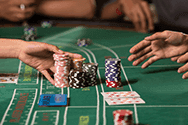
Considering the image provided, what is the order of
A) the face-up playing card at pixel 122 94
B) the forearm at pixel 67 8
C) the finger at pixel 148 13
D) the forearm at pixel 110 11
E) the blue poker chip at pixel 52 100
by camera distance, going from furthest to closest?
the forearm at pixel 110 11, the forearm at pixel 67 8, the finger at pixel 148 13, the face-up playing card at pixel 122 94, the blue poker chip at pixel 52 100

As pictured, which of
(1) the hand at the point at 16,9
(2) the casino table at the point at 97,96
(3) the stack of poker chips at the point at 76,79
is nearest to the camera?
(2) the casino table at the point at 97,96

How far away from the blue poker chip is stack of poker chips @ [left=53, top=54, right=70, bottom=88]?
0.27 m

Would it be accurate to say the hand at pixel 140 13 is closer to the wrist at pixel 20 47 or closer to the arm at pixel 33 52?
the arm at pixel 33 52

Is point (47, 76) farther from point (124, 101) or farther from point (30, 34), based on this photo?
point (30, 34)

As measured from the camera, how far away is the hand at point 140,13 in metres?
4.39

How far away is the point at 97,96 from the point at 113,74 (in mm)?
337

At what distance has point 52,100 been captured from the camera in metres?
1.92

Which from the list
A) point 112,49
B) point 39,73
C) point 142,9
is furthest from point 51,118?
point 142,9

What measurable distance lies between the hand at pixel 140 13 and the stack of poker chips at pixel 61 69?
2434 mm

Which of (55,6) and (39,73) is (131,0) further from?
(39,73)

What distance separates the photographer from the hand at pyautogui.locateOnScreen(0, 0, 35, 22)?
196 inches

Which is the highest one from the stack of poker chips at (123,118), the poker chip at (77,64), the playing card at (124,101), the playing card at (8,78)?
the poker chip at (77,64)

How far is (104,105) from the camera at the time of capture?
188 cm

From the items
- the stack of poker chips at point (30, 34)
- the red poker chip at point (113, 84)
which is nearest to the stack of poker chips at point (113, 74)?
the red poker chip at point (113, 84)
